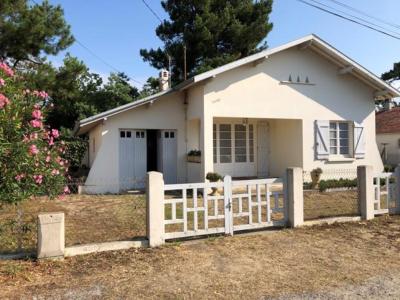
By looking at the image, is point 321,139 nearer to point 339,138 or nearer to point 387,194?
point 339,138

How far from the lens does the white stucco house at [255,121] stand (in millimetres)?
13531

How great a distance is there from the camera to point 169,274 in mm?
5102

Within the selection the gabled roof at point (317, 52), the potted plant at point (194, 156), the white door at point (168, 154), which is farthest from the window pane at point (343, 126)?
the white door at point (168, 154)

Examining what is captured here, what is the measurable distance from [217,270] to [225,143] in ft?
34.3

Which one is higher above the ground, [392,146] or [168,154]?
[392,146]

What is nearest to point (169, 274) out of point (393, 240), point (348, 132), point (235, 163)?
point (393, 240)

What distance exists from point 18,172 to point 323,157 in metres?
12.2

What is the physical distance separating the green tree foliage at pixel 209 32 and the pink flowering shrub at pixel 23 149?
1872 centimetres

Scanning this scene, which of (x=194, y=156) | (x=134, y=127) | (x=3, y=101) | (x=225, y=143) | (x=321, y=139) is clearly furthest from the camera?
(x=225, y=143)

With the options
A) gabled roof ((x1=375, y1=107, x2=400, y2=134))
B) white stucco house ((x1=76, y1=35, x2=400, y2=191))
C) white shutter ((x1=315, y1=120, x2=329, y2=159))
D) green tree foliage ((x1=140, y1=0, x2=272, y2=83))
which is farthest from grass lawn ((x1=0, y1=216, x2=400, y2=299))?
gabled roof ((x1=375, y1=107, x2=400, y2=134))

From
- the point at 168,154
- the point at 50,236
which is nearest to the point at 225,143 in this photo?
the point at 168,154

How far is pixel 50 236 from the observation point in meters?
5.53

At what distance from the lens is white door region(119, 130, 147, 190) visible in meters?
14.3

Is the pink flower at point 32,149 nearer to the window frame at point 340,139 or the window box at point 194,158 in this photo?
the window box at point 194,158
